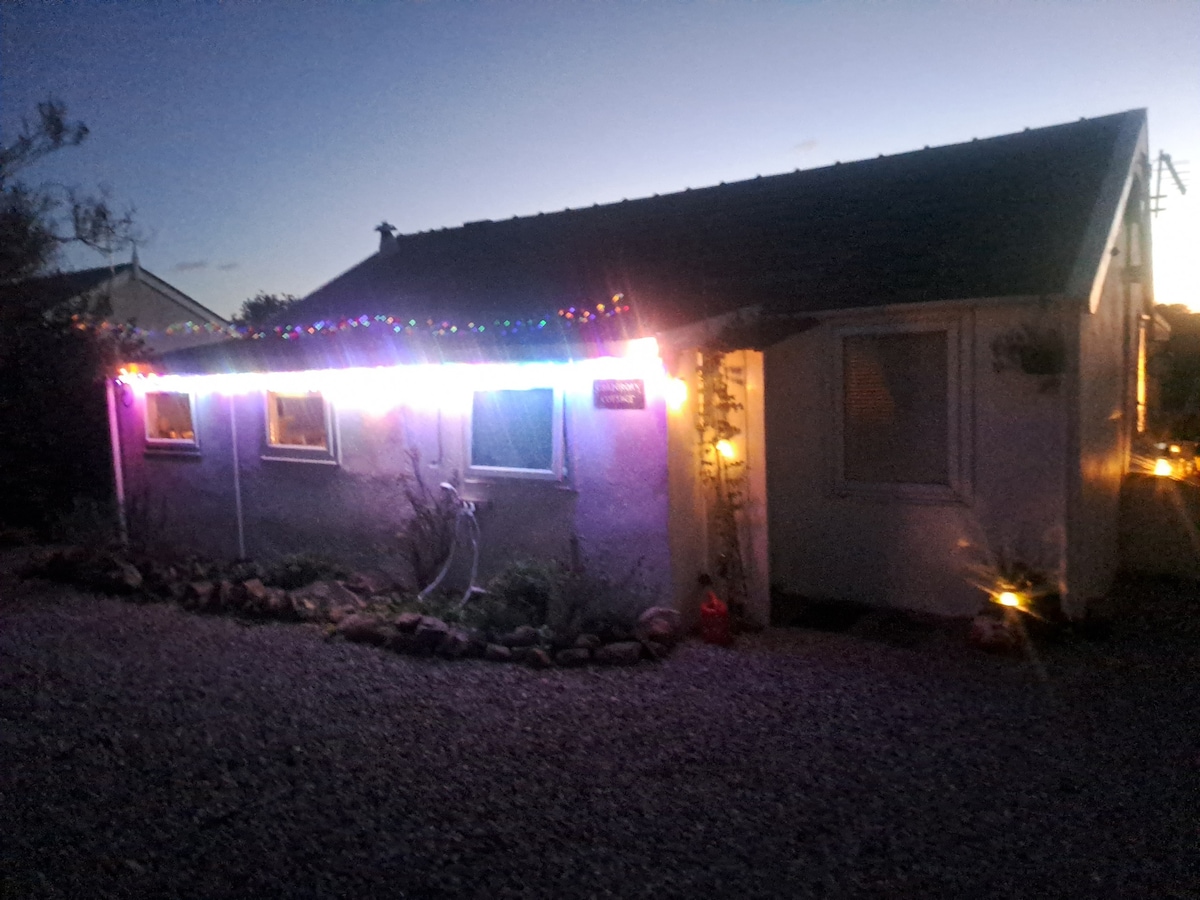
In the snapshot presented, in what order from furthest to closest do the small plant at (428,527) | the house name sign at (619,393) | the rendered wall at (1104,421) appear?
the small plant at (428,527) < the rendered wall at (1104,421) < the house name sign at (619,393)

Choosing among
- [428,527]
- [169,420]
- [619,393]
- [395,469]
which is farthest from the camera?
[169,420]

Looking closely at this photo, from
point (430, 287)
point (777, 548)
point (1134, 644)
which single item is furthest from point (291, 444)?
point (1134, 644)

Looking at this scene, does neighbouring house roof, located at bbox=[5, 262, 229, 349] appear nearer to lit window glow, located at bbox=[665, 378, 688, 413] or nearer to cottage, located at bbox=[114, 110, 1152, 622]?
cottage, located at bbox=[114, 110, 1152, 622]

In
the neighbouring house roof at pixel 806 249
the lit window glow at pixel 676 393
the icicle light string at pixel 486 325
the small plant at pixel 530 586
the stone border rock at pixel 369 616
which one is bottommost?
the stone border rock at pixel 369 616

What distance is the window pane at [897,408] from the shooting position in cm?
769

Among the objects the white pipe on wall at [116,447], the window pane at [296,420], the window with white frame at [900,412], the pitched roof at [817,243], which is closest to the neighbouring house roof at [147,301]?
the white pipe on wall at [116,447]

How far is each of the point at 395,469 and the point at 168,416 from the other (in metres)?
5.45

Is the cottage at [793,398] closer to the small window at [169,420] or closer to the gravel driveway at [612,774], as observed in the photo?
the small window at [169,420]

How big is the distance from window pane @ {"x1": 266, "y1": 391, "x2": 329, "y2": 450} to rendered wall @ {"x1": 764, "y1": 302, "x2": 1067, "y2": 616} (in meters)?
5.09

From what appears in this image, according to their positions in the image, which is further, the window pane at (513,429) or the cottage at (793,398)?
the window pane at (513,429)

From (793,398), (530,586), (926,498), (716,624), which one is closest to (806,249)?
(793,398)

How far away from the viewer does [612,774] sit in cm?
470

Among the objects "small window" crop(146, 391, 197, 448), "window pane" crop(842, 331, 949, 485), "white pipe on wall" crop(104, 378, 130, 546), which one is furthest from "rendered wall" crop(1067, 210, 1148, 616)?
"white pipe on wall" crop(104, 378, 130, 546)

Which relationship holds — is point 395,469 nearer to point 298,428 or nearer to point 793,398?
point 298,428
